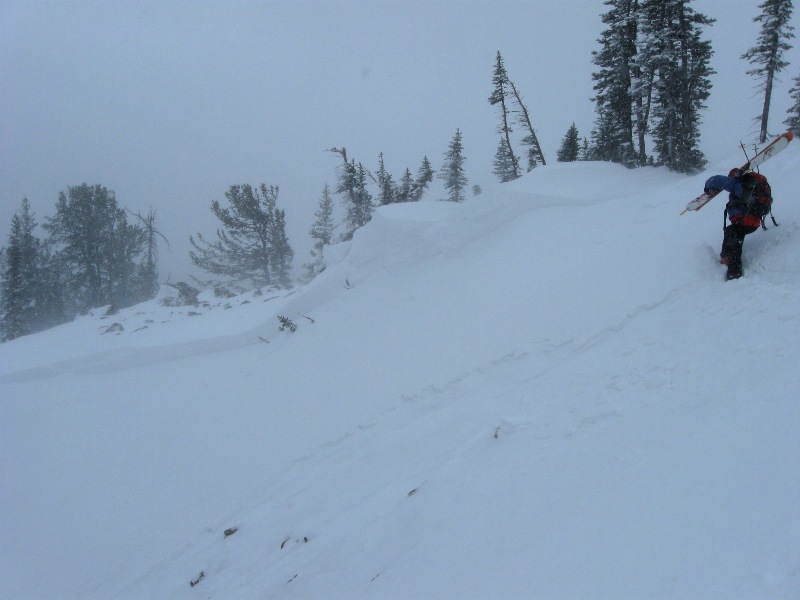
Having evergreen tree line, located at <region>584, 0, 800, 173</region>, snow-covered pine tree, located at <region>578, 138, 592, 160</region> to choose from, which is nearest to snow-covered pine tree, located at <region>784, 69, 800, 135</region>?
evergreen tree line, located at <region>584, 0, 800, 173</region>

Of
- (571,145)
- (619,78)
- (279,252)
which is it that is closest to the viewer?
(619,78)

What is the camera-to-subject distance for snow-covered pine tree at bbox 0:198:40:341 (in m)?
33.3

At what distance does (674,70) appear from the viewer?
66.5 ft

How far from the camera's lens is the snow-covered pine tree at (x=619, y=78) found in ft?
73.7

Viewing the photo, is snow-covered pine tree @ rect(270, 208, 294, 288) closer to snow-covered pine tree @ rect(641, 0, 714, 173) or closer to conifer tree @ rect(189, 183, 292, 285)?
conifer tree @ rect(189, 183, 292, 285)

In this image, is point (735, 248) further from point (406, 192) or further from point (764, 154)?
point (406, 192)

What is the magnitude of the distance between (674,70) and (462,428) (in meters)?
24.0

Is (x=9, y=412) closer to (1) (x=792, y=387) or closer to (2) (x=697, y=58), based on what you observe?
(1) (x=792, y=387)

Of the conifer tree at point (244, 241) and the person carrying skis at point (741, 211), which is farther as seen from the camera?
the conifer tree at point (244, 241)

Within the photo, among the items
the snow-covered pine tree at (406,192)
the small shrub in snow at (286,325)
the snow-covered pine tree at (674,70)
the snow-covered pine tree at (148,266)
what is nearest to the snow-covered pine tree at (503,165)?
the snow-covered pine tree at (406,192)

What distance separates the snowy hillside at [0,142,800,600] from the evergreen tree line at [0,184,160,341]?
78.9 ft

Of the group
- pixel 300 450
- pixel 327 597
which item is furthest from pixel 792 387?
pixel 300 450

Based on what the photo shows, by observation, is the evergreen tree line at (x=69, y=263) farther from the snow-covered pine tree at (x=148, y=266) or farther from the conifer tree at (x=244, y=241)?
the conifer tree at (x=244, y=241)

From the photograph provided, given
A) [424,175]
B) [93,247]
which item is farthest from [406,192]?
[93,247]
